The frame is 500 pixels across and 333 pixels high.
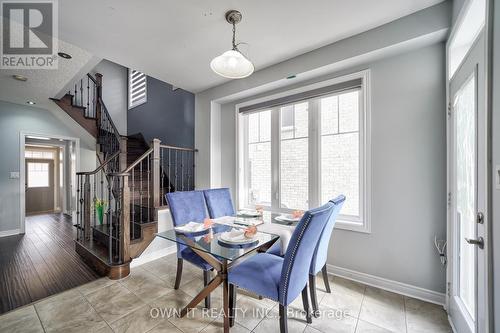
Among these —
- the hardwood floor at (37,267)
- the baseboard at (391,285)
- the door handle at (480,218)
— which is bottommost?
the hardwood floor at (37,267)

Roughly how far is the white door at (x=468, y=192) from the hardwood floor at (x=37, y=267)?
11.2 ft

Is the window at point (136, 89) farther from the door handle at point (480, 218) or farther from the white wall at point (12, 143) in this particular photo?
the door handle at point (480, 218)

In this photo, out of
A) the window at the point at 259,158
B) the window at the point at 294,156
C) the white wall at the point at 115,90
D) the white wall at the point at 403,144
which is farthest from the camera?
the white wall at the point at 115,90

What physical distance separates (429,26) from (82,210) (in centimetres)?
483

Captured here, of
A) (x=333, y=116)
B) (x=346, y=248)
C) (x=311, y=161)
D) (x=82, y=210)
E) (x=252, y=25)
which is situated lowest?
(x=346, y=248)

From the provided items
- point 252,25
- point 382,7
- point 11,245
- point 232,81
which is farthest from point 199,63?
point 11,245

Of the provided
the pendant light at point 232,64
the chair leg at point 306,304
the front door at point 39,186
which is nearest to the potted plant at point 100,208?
the pendant light at point 232,64

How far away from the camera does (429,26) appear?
1.78m

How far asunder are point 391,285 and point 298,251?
60.6 inches

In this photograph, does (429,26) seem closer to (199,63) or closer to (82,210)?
(199,63)

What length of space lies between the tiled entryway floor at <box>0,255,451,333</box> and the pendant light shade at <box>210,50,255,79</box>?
2.10 meters

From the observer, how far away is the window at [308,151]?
7.84ft

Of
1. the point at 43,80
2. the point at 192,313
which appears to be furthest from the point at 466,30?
the point at 43,80

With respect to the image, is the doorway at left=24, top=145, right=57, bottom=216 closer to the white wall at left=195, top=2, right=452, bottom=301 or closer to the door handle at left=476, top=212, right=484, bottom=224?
the white wall at left=195, top=2, right=452, bottom=301
